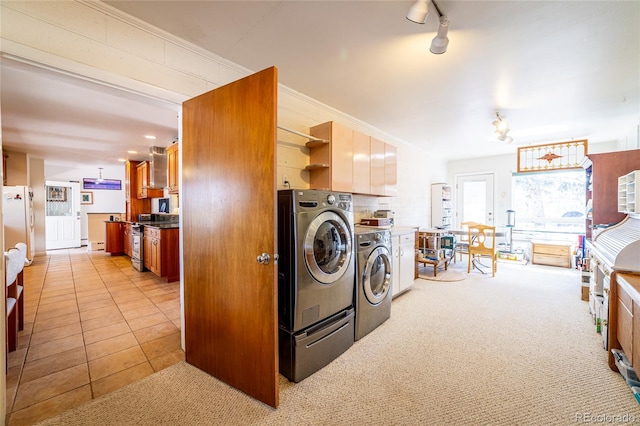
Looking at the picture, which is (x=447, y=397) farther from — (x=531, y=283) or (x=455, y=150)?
(x=455, y=150)

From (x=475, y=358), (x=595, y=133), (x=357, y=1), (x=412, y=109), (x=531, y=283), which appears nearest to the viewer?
(x=357, y=1)

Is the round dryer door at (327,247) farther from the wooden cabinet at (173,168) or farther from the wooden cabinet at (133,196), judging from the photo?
the wooden cabinet at (133,196)

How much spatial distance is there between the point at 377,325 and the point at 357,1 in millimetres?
2782

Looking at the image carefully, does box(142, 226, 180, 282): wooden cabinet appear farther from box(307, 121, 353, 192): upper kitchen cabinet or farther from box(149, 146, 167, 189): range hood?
box(307, 121, 353, 192): upper kitchen cabinet

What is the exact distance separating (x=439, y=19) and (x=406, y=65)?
25.3 inches

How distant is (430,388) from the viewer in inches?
68.5

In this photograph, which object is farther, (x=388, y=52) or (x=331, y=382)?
(x=388, y=52)

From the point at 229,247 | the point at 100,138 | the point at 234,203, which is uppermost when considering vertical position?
the point at 100,138

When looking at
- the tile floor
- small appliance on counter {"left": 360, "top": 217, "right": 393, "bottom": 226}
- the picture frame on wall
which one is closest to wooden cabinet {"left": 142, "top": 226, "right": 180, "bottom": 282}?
the tile floor

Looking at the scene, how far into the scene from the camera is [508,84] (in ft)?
9.05

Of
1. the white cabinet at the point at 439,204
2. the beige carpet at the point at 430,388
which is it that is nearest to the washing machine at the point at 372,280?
the beige carpet at the point at 430,388

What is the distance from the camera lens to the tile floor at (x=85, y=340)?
5.62ft

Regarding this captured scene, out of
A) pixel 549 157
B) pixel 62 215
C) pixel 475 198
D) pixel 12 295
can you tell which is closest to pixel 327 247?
pixel 12 295

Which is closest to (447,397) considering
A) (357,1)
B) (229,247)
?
(229,247)
